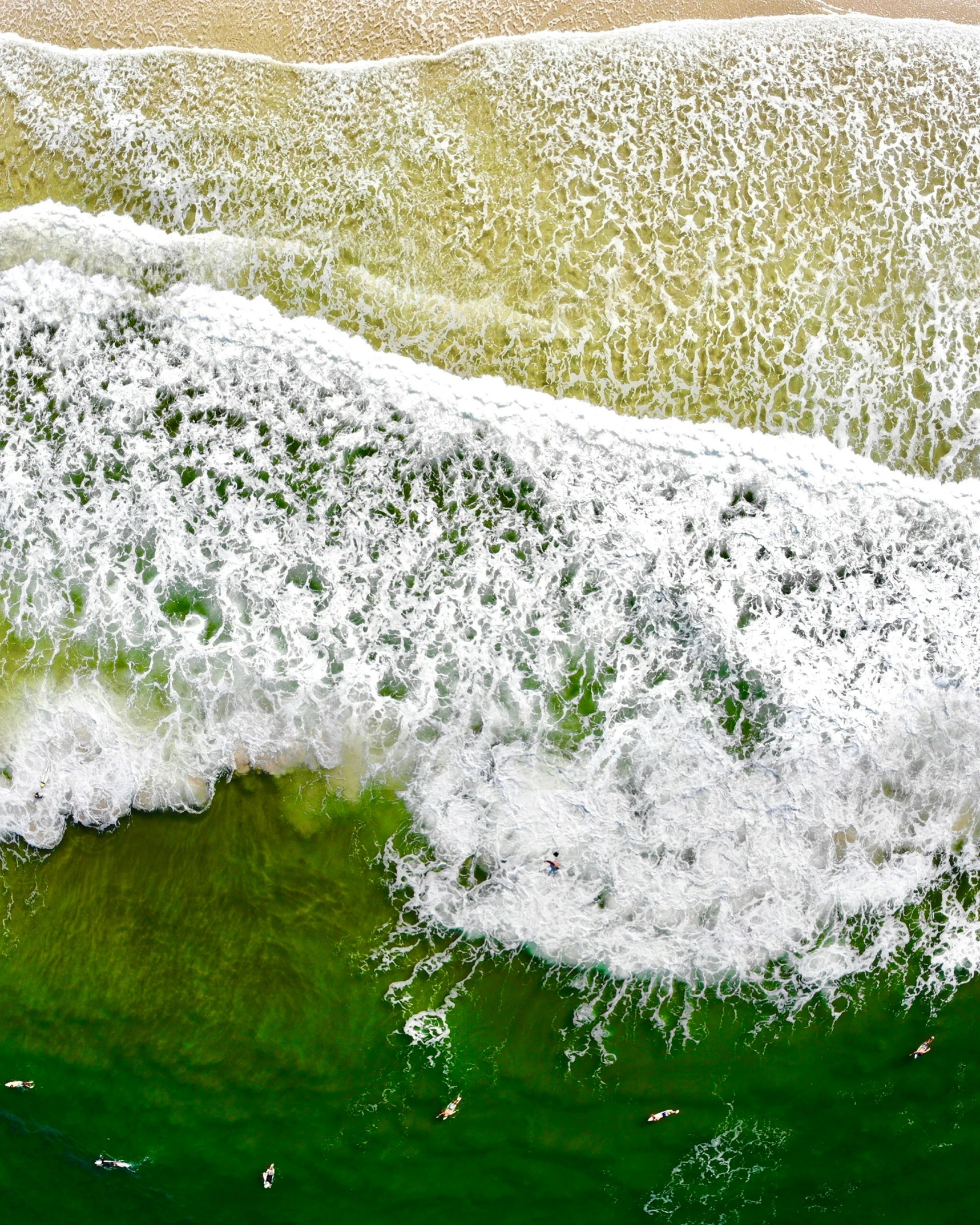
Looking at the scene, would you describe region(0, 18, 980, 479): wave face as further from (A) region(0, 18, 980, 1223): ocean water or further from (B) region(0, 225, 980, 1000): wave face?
(B) region(0, 225, 980, 1000): wave face

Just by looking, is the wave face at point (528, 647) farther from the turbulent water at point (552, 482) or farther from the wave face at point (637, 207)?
the wave face at point (637, 207)

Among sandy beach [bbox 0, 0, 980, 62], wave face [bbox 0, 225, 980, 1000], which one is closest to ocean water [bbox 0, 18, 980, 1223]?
wave face [bbox 0, 225, 980, 1000]

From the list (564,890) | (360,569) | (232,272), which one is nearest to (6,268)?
(232,272)

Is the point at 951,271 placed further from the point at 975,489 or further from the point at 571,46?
the point at 571,46

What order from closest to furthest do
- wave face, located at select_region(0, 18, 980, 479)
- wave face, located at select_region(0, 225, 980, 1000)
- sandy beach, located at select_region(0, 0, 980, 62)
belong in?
wave face, located at select_region(0, 225, 980, 1000) → wave face, located at select_region(0, 18, 980, 479) → sandy beach, located at select_region(0, 0, 980, 62)

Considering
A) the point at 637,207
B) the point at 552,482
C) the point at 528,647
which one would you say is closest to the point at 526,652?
the point at 528,647
